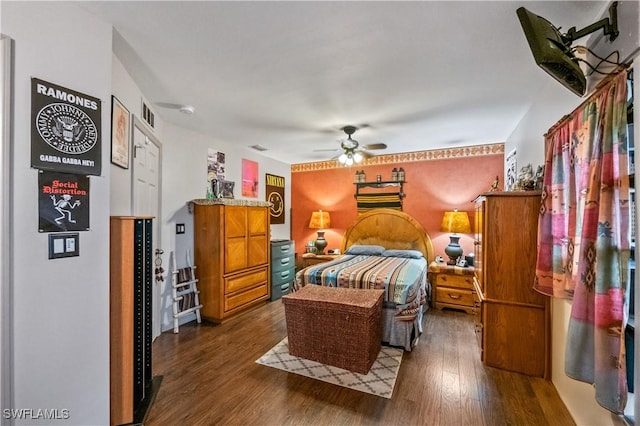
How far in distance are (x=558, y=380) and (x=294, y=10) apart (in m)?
3.33

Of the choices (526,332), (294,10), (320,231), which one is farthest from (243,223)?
(526,332)

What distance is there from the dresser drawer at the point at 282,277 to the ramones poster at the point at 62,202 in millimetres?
3353

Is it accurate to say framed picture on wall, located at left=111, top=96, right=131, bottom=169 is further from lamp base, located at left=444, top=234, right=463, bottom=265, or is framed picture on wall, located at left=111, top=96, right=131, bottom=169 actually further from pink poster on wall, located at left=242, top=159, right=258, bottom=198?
lamp base, located at left=444, top=234, right=463, bottom=265

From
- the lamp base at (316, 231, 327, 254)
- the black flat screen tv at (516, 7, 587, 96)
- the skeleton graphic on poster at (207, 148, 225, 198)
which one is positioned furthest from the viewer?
the lamp base at (316, 231, 327, 254)

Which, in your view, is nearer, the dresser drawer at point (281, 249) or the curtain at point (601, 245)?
the curtain at point (601, 245)

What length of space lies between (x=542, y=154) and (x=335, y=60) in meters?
2.20

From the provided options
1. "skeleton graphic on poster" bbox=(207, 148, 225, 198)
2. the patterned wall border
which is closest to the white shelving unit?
"skeleton graphic on poster" bbox=(207, 148, 225, 198)

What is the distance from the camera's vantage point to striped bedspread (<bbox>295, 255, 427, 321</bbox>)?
2.95m

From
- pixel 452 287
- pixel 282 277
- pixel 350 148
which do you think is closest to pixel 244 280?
pixel 282 277

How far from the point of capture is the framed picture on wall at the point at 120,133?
6.61 ft

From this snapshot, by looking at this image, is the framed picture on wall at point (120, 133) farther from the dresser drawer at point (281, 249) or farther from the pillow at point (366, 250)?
the pillow at point (366, 250)

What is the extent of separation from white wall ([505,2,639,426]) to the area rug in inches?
48.7

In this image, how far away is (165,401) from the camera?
2.09 m

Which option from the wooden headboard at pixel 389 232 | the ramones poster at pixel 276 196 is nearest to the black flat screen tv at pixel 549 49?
the wooden headboard at pixel 389 232
